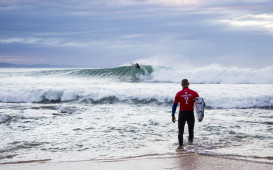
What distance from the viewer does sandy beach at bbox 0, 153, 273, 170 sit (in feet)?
16.1

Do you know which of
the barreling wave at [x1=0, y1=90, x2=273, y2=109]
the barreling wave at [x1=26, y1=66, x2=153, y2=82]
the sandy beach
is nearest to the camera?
the sandy beach

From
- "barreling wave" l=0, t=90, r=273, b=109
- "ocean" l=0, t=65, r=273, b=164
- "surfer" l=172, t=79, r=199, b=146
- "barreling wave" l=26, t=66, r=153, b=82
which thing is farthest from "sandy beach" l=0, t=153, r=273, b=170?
"barreling wave" l=26, t=66, r=153, b=82

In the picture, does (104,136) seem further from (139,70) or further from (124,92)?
(139,70)

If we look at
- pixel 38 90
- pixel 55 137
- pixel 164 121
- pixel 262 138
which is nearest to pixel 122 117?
pixel 164 121

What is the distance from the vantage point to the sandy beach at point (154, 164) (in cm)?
492

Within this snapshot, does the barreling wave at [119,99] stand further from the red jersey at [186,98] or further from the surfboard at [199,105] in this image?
the red jersey at [186,98]

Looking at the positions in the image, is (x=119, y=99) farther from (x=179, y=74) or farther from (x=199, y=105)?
(x=179, y=74)

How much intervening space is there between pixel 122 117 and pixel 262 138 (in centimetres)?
485

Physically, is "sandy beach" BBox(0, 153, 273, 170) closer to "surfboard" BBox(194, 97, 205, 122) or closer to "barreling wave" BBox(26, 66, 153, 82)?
"surfboard" BBox(194, 97, 205, 122)

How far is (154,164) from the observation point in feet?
16.7

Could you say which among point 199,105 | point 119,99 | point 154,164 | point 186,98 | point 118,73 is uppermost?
point 118,73

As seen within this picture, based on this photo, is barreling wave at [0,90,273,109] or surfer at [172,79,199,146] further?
barreling wave at [0,90,273,109]

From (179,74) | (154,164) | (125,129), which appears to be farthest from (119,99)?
(179,74)

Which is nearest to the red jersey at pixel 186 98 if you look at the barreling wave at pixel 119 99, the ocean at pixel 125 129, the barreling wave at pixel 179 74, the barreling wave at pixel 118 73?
the ocean at pixel 125 129
